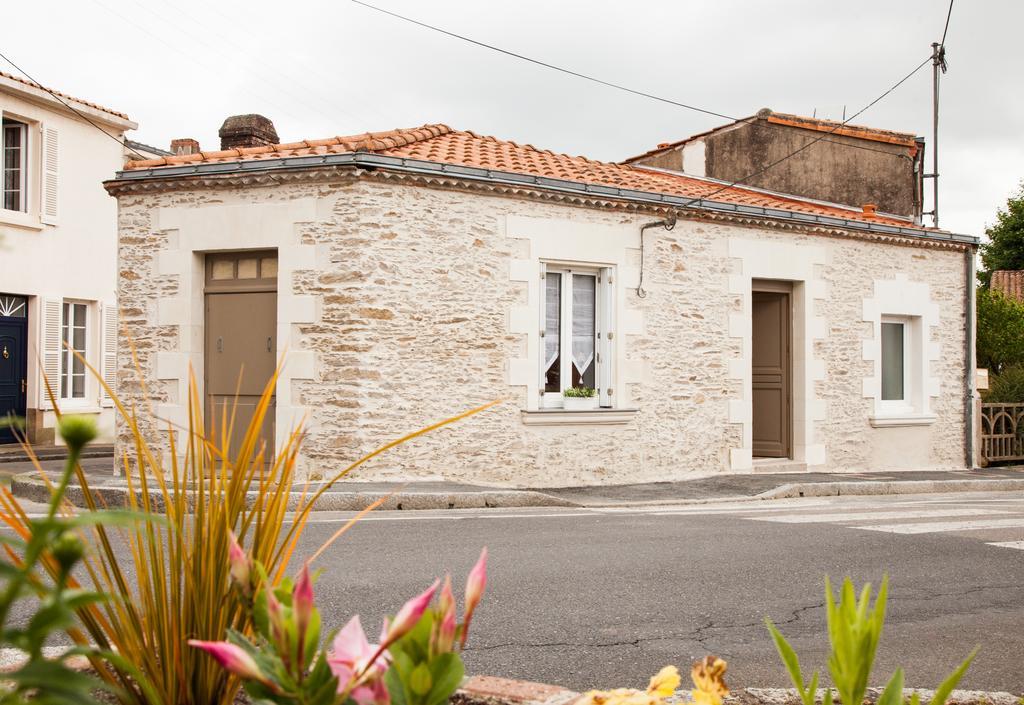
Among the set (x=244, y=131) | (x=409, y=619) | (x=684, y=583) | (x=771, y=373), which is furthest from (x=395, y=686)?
(x=244, y=131)

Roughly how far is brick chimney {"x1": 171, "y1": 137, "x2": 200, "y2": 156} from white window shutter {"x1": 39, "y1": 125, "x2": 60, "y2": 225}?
206cm

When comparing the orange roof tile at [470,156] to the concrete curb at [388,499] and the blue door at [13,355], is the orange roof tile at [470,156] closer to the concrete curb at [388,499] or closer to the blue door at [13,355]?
the concrete curb at [388,499]

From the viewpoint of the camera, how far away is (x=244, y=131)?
15.2 m

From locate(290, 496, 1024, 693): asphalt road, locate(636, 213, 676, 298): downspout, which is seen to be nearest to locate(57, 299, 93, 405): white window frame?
locate(636, 213, 676, 298): downspout

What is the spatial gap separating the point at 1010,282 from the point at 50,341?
93.1 feet

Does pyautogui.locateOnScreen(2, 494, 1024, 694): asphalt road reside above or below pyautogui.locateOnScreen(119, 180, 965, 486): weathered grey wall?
below

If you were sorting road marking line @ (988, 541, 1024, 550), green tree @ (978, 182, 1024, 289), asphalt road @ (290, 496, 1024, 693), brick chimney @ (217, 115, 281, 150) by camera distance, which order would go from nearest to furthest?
1. asphalt road @ (290, 496, 1024, 693)
2. road marking line @ (988, 541, 1024, 550)
3. brick chimney @ (217, 115, 281, 150)
4. green tree @ (978, 182, 1024, 289)

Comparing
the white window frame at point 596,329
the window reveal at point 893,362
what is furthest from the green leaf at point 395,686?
the window reveal at point 893,362

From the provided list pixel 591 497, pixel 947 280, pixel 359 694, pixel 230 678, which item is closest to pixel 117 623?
pixel 230 678

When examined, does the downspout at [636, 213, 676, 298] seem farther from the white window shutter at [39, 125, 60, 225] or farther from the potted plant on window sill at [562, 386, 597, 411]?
the white window shutter at [39, 125, 60, 225]

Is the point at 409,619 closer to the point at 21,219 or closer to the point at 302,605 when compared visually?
the point at 302,605

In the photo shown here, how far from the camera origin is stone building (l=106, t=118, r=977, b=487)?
37.5ft

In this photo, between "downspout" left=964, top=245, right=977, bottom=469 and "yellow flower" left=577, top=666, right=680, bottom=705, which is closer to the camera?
"yellow flower" left=577, top=666, right=680, bottom=705

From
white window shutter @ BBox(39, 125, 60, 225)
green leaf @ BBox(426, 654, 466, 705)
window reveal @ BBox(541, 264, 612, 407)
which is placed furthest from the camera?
white window shutter @ BBox(39, 125, 60, 225)
